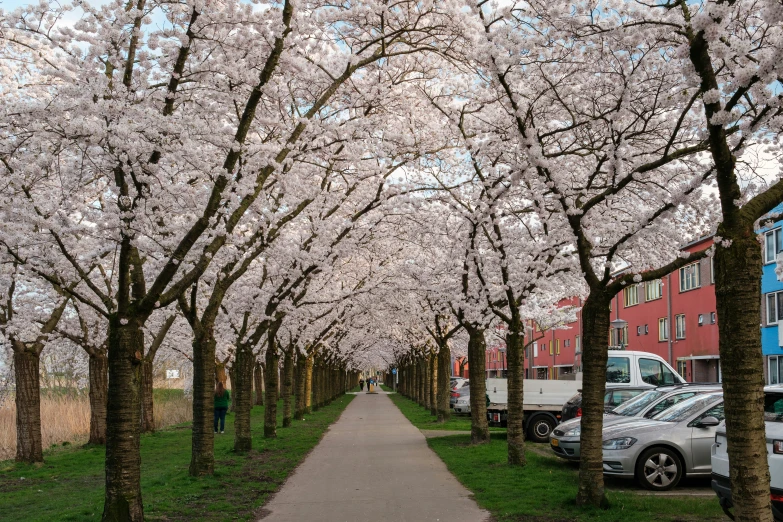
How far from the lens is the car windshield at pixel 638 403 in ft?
45.6

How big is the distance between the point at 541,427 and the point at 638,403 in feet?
18.6

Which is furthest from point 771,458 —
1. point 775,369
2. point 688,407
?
point 775,369


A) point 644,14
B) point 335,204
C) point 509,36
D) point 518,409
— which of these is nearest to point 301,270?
point 335,204

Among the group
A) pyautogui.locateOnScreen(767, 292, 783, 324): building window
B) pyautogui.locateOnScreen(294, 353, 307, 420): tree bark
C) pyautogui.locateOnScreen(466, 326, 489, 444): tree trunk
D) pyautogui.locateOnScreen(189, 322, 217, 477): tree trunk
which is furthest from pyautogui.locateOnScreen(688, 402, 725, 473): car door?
pyautogui.locateOnScreen(767, 292, 783, 324): building window

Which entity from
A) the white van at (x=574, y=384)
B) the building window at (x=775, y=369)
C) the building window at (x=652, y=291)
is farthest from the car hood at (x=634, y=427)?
the building window at (x=652, y=291)

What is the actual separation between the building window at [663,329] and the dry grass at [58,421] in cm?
2938

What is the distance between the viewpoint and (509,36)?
845 cm

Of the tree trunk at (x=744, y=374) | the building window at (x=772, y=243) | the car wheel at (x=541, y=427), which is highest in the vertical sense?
the building window at (x=772, y=243)

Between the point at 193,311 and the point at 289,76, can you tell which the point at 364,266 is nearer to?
the point at 193,311

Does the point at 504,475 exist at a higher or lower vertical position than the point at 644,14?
lower

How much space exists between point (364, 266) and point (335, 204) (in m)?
10.3

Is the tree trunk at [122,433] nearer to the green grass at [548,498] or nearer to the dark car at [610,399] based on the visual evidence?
the green grass at [548,498]

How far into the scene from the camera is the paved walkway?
9500 millimetres

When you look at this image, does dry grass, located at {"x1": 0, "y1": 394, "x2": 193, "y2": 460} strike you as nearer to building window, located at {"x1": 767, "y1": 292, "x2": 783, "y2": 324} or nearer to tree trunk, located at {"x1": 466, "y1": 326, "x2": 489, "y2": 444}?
tree trunk, located at {"x1": 466, "y1": 326, "x2": 489, "y2": 444}
